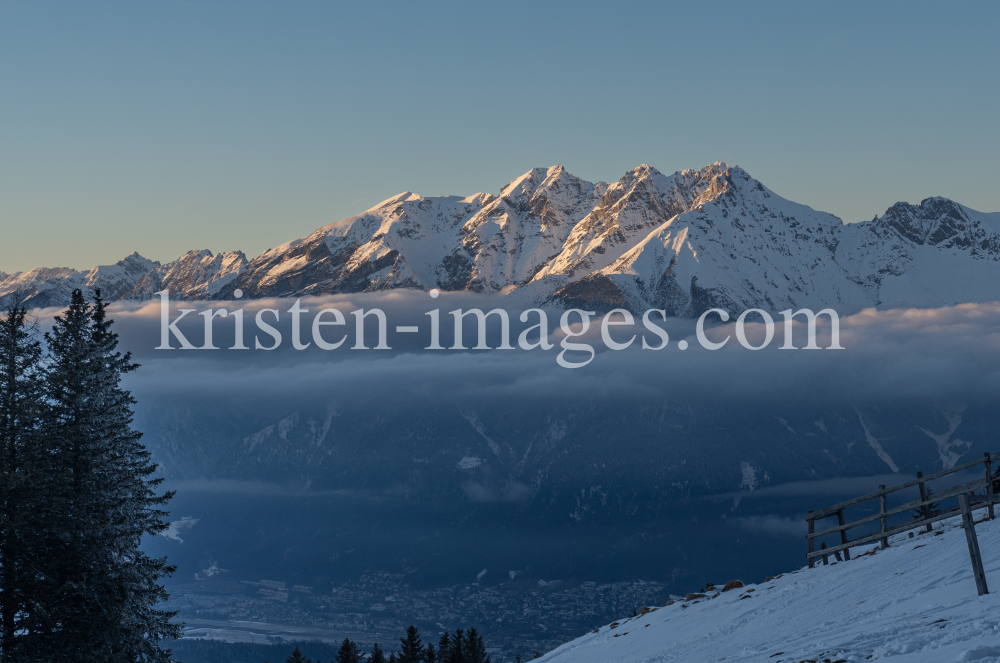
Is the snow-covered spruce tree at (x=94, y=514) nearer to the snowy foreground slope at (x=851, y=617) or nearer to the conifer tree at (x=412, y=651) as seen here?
the snowy foreground slope at (x=851, y=617)

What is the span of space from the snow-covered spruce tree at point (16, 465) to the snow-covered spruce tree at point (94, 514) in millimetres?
536

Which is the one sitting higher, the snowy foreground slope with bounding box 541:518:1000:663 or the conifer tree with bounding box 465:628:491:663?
the snowy foreground slope with bounding box 541:518:1000:663

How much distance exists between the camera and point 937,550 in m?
27.0

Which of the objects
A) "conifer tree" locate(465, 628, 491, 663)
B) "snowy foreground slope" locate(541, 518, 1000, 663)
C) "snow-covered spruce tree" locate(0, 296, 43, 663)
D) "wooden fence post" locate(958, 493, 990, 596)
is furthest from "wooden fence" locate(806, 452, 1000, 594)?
"conifer tree" locate(465, 628, 491, 663)

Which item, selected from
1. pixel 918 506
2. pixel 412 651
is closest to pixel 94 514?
pixel 918 506

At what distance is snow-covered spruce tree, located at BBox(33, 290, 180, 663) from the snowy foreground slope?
540 inches

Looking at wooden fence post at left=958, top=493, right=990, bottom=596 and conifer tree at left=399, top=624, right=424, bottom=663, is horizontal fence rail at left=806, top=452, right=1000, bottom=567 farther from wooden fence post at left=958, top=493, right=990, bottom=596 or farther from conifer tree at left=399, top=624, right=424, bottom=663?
conifer tree at left=399, top=624, right=424, bottom=663

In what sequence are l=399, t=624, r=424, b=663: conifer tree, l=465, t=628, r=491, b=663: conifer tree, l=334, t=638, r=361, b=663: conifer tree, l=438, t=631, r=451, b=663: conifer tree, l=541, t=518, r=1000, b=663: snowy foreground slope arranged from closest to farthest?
l=541, t=518, r=1000, b=663: snowy foreground slope
l=438, t=631, r=451, b=663: conifer tree
l=399, t=624, r=424, b=663: conifer tree
l=334, t=638, r=361, b=663: conifer tree
l=465, t=628, r=491, b=663: conifer tree

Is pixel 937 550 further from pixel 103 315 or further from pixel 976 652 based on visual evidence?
pixel 103 315

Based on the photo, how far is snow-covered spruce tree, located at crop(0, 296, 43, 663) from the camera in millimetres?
28469

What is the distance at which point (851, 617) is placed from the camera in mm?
23734

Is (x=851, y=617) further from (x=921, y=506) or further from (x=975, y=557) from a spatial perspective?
(x=921, y=506)

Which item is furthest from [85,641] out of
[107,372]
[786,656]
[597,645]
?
[786,656]

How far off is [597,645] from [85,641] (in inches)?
623
